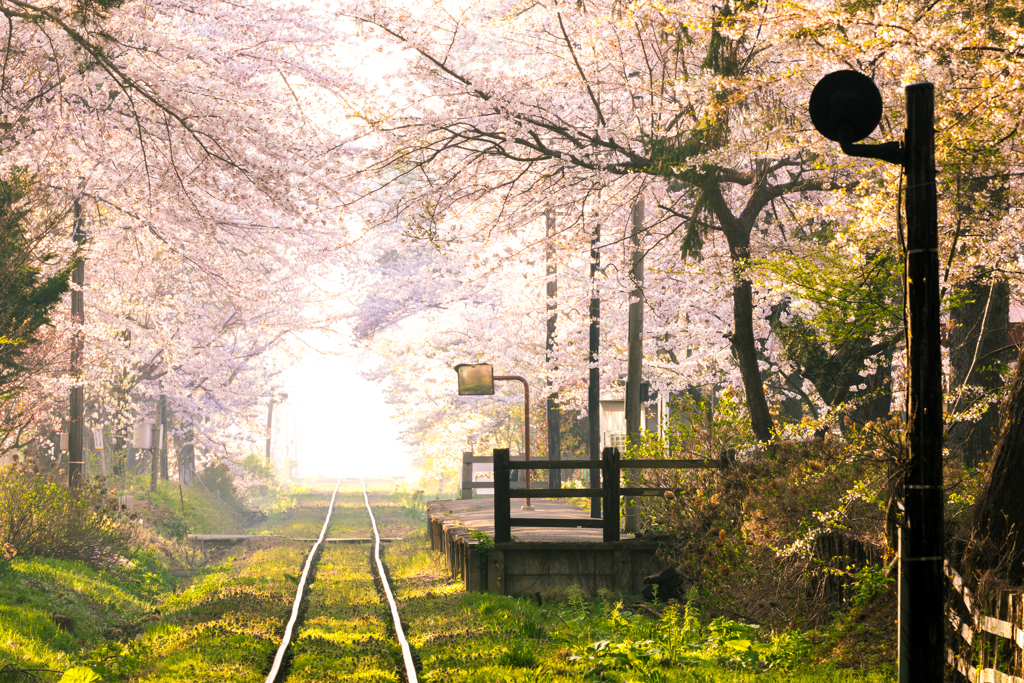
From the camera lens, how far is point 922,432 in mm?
5309

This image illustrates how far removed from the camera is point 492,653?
9773 mm

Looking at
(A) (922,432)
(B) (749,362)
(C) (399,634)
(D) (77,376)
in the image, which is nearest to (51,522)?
(D) (77,376)

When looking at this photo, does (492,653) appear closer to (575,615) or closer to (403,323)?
(575,615)

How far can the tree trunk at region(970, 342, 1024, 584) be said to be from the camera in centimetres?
686

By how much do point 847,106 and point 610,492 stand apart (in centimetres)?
891

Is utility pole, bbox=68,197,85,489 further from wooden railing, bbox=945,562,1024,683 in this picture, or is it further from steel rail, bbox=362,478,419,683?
wooden railing, bbox=945,562,1024,683

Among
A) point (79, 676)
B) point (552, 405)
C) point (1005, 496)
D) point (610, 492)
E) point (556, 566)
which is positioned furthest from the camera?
point (552, 405)

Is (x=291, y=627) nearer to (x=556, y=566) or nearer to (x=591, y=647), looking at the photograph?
(x=556, y=566)

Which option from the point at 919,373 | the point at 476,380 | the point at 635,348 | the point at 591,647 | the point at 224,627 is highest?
the point at 635,348

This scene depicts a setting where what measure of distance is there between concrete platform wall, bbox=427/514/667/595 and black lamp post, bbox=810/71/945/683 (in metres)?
8.32

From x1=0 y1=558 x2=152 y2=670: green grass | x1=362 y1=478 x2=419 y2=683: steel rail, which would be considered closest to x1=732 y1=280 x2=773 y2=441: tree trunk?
x1=362 y1=478 x2=419 y2=683: steel rail

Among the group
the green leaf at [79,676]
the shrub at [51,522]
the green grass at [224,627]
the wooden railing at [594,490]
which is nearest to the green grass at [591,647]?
the wooden railing at [594,490]

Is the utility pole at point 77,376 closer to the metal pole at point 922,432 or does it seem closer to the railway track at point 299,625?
the railway track at point 299,625

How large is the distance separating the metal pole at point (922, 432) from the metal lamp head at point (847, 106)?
0.24 meters
